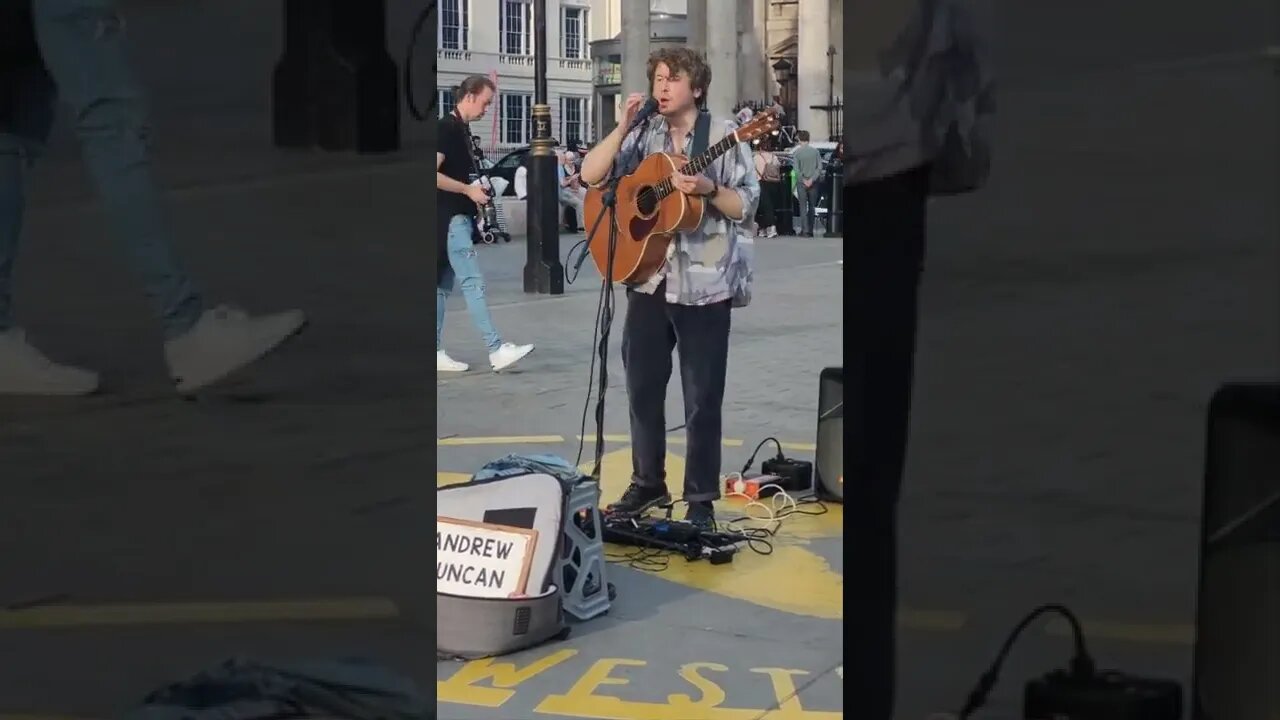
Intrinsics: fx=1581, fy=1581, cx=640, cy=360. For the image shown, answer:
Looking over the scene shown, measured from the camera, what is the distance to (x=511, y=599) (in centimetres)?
423

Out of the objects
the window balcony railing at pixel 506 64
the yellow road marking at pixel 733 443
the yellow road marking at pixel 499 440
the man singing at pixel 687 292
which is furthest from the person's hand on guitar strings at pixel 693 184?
the window balcony railing at pixel 506 64

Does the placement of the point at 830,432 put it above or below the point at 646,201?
below

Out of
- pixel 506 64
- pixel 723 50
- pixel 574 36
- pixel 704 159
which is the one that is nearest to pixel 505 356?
pixel 704 159

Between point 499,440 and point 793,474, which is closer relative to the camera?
point 793,474

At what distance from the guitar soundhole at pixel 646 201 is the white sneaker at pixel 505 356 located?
13.5 ft

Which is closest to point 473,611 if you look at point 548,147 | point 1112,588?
point 1112,588

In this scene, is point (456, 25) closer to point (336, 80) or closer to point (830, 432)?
point (830, 432)

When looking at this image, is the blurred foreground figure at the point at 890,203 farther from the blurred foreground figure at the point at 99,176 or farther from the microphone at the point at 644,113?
the microphone at the point at 644,113

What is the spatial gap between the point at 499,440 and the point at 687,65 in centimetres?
241

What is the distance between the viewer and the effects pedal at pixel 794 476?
20.8ft

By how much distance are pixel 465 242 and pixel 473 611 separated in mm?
5488

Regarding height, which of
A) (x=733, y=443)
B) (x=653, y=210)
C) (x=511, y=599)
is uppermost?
(x=653, y=210)

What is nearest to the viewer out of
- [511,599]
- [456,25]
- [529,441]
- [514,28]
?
[511,599]

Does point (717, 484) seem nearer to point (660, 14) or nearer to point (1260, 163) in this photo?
point (1260, 163)
